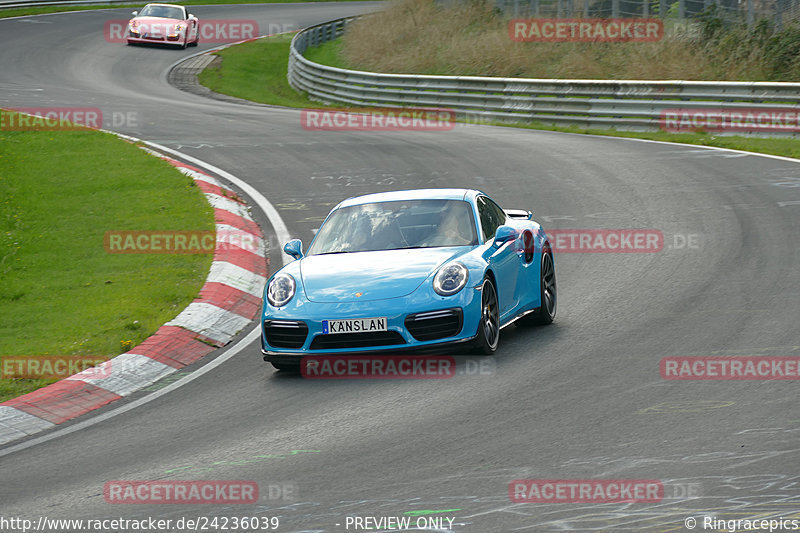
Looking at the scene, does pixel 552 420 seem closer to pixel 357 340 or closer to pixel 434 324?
pixel 434 324

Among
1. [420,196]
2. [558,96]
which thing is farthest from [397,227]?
[558,96]

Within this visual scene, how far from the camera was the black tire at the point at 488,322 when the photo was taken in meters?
8.32

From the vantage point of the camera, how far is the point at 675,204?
14.7 meters

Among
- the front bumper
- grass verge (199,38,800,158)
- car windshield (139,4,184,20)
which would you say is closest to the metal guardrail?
grass verge (199,38,800,158)

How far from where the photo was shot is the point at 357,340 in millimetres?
8227

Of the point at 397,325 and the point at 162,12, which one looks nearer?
the point at 397,325

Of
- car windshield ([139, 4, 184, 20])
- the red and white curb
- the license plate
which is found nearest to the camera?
the red and white curb

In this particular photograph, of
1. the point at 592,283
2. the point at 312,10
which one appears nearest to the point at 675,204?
the point at 592,283

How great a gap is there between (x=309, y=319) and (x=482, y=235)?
1.83 meters

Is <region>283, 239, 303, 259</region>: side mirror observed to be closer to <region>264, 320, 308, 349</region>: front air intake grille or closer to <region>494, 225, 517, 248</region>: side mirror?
<region>264, 320, 308, 349</region>: front air intake grille

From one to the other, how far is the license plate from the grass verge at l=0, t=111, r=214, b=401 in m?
2.08

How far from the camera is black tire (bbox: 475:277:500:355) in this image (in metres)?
8.32

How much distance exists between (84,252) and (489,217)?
5.40 m

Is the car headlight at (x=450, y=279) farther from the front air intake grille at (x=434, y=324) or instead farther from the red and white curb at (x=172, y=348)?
the red and white curb at (x=172, y=348)
